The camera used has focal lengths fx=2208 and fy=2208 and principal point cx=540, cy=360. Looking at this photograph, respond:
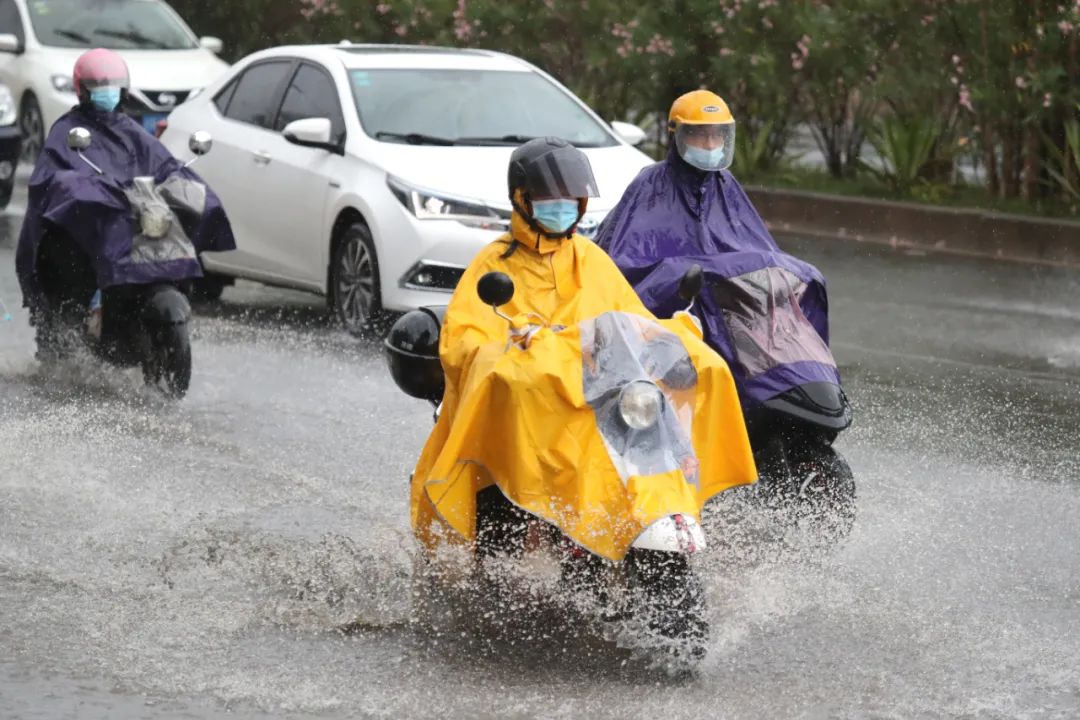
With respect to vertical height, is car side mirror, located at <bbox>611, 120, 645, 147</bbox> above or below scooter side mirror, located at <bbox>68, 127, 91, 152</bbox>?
below

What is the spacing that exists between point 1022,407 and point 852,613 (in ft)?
12.7

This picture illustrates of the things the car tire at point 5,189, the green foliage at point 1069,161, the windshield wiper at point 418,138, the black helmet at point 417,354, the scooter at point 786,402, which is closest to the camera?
the black helmet at point 417,354

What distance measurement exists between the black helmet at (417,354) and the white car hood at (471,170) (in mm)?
4709

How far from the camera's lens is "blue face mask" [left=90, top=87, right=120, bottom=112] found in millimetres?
9867

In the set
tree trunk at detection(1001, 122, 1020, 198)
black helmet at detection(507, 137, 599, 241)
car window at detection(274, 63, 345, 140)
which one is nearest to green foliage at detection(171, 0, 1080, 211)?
tree trunk at detection(1001, 122, 1020, 198)

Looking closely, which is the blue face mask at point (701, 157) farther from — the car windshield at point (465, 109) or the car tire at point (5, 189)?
the car tire at point (5, 189)

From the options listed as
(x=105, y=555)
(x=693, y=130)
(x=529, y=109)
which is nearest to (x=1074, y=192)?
(x=529, y=109)

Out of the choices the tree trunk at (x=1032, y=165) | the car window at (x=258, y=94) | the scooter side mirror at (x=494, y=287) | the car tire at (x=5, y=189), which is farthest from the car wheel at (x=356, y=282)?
the tree trunk at (x=1032, y=165)

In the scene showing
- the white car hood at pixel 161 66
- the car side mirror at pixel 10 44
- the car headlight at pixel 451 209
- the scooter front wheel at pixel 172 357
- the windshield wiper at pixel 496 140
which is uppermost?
the windshield wiper at pixel 496 140

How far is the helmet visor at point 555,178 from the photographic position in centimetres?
613

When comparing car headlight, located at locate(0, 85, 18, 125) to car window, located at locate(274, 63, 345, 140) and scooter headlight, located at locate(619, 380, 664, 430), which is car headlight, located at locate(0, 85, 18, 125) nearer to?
car window, located at locate(274, 63, 345, 140)

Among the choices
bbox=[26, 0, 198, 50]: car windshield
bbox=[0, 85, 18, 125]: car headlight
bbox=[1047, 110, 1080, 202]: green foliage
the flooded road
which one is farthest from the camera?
bbox=[26, 0, 198, 50]: car windshield

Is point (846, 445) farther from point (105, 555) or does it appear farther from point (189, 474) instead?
point (105, 555)

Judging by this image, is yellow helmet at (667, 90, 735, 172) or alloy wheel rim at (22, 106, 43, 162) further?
alloy wheel rim at (22, 106, 43, 162)
